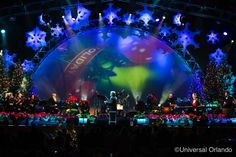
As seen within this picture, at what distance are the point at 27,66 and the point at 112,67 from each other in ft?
18.2

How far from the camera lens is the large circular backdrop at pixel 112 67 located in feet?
79.5

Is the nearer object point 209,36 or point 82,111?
point 82,111

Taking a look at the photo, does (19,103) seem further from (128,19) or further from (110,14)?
(128,19)

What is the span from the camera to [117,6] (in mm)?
24922

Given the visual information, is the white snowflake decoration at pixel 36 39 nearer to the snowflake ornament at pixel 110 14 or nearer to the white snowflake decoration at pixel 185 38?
the snowflake ornament at pixel 110 14

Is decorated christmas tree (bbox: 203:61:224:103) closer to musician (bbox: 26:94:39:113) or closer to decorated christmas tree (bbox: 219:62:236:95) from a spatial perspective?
decorated christmas tree (bbox: 219:62:236:95)

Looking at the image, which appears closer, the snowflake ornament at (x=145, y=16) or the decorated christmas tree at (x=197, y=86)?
the decorated christmas tree at (x=197, y=86)

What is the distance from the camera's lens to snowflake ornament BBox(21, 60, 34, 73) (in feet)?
79.3

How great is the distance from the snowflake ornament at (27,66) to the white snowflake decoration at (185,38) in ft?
30.9

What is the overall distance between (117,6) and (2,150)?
58.2ft

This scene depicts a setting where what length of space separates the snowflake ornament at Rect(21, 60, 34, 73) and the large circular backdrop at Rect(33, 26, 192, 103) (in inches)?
20.0

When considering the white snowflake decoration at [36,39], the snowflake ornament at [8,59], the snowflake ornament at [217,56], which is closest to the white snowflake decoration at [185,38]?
the snowflake ornament at [217,56]

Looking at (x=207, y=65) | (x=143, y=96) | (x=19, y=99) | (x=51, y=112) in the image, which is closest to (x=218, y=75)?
(x=207, y=65)

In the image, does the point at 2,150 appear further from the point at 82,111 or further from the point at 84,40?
the point at 84,40
